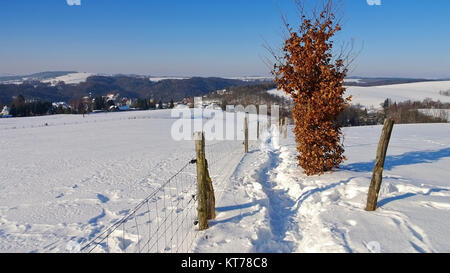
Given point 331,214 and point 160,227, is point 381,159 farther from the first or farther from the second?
point 160,227

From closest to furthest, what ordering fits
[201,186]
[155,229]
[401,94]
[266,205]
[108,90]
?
[201,186] < [155,229] < [266,205] < [401,94] < [108,90]

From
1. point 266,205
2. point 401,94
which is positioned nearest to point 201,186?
point 266,205

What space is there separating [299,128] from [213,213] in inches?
169

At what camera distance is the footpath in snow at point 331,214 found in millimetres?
4824

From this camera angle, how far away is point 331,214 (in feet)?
20.0

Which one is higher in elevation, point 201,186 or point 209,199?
point 201,186

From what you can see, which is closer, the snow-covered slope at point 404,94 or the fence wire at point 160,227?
the fence wire at point 160,227

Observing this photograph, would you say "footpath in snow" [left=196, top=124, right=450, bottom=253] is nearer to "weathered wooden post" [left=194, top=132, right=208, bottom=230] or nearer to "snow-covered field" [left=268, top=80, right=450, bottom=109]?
"weathered wooden post" [left=194, top=132, right=208, bottom=230]

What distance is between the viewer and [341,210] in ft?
20.5

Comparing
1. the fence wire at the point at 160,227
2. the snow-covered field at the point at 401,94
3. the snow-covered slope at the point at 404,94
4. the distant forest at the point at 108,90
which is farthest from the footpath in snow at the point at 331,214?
the distant forest at the point at 108,90

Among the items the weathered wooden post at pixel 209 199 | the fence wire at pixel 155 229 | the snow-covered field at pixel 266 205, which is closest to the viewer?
the snow-covered field at pixel 266 205

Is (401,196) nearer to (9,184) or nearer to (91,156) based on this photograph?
(9,184)

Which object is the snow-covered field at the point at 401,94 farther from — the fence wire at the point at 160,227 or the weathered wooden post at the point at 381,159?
the weathered wooden post at the point at 381,159

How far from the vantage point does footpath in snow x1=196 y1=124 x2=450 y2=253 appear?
4.82 meters
